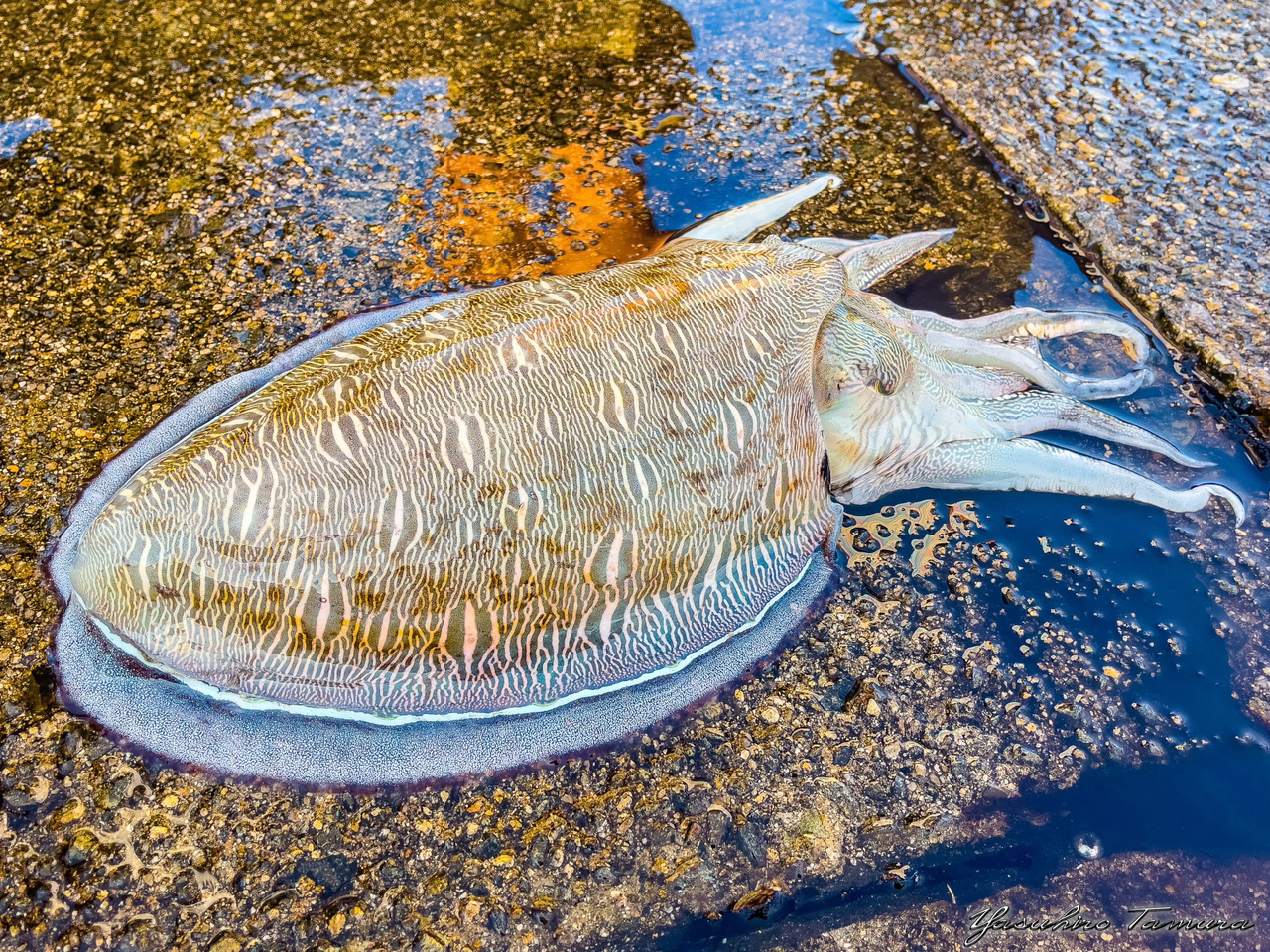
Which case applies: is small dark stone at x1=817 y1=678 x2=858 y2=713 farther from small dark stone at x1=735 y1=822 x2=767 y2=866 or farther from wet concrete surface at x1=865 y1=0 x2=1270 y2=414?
wet concrete surface at x1=865 y1=0 x2=1270 y2=414

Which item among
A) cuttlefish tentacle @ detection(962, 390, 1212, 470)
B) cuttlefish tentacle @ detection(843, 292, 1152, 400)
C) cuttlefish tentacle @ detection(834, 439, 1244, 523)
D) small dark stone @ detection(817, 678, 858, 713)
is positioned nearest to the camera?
small dark stone @ detection(817, 678, 858, 713)

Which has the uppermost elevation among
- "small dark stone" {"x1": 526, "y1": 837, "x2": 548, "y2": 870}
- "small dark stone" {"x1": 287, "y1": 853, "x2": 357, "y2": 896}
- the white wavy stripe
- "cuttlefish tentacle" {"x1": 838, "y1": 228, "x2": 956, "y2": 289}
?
"cuttlefish tentacle" {"x1": 838, "y1": 228, "x2": 956, "y2": 289}

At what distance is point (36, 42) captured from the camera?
4098mm

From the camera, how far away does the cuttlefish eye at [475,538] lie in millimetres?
1945

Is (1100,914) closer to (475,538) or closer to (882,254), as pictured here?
(475,538)

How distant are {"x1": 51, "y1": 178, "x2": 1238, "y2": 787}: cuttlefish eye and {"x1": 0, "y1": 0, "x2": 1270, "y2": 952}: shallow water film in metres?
0.12

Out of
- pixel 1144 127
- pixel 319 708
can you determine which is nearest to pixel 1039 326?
pixel 1144 127

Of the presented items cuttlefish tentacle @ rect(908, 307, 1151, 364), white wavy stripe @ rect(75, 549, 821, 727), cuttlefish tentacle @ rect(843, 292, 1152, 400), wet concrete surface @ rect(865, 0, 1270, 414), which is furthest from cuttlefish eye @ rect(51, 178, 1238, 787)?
wet concrete surface @ rect(865, 0, 1270, 414)

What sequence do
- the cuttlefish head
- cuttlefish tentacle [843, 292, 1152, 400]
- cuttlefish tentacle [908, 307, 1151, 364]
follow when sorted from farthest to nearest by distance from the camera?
cuttlefish tentacle [908, 307, 1151, 364]
cuttlefish tentacle [843, 292, 1152, 400]
the cuttlefish head

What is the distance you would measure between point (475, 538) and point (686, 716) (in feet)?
2.38

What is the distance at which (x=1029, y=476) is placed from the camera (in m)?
2.72

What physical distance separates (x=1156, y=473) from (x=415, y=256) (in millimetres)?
2690

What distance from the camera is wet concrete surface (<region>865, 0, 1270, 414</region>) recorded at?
3.20 m

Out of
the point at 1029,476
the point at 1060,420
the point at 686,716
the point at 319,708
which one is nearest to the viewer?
the point at 319,708
